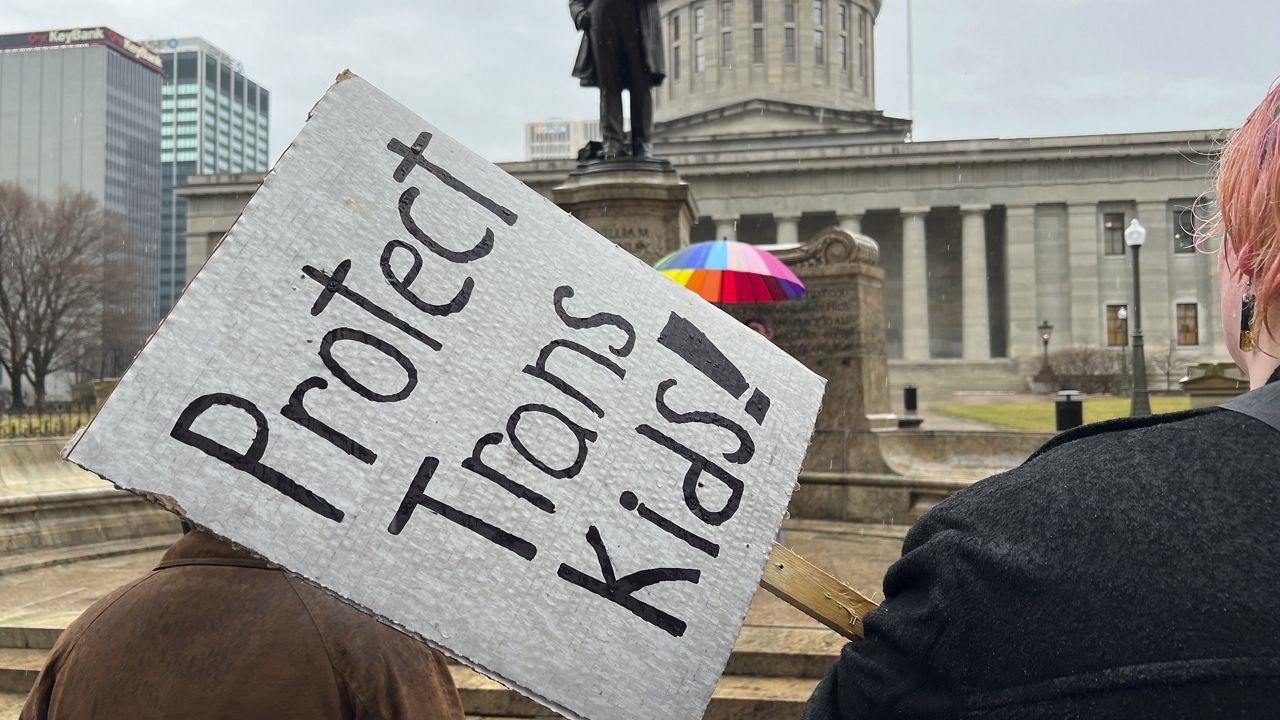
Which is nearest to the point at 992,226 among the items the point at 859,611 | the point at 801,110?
the point at 801,110

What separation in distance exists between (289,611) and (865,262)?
28.9 feet

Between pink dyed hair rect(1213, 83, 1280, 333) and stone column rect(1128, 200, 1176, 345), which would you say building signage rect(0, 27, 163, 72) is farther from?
pink dyed hair rect(1213, 83, 1280, 333)

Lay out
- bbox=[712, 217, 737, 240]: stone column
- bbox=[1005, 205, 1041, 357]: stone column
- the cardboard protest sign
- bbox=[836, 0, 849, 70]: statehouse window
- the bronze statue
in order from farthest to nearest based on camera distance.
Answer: bbox=[836, 0, 849, 70]: statehouse window < bbox=[1005, 205, 1041, 357]: stone column < bbox=[712, 217, 737, 240]: stone column < the bronze statue < the cardboard protest sign

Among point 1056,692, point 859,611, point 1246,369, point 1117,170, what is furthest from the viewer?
point 1117,170

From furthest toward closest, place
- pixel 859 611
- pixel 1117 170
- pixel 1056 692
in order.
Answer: pixel 1117 170
pixel 859 611
pixel 1056 692

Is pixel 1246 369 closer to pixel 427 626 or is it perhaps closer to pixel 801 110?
pixel 427 626

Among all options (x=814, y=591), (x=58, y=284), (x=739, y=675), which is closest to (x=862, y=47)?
(x=58, y=284)

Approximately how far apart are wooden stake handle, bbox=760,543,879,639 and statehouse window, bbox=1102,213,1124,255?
61820mm

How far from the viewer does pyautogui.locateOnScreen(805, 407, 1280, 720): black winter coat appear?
0.94 metres

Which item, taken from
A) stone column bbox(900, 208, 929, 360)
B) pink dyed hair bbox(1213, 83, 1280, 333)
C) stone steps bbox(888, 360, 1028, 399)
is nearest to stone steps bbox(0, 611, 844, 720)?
pink dyed hair bbox(1213, 83, 1280, 333)

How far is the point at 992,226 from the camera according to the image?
6019cm

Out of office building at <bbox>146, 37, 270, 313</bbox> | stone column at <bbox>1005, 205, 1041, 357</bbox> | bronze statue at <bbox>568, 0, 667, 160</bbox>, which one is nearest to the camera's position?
bronze statue at <bbox>568, 0, 667, 160</bbox>

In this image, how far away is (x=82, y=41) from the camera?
280 feet

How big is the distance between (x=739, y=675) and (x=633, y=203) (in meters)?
5.62
